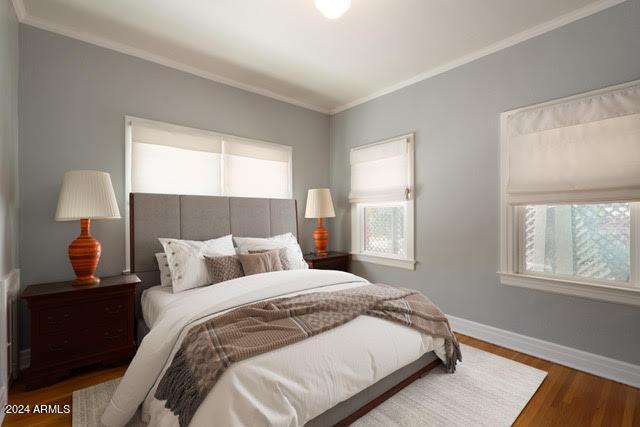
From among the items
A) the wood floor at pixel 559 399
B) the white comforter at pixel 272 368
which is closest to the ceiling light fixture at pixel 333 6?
the white comforter at pixel 272 368

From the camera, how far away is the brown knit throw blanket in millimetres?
1354

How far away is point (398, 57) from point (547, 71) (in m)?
1.29

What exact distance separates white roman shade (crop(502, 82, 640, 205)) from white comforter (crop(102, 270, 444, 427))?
5.17 ft

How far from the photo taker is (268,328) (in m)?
1.60

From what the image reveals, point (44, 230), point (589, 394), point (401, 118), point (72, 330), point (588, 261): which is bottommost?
point (589, 394)

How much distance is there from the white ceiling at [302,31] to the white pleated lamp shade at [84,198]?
131 centimetres

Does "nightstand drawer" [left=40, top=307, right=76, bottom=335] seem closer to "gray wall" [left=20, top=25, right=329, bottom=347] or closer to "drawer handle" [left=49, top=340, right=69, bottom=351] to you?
"drawer handle" [left=49, top=340, right=69, bottom=351]

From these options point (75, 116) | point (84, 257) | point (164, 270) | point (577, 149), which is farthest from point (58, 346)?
point (577, 149)

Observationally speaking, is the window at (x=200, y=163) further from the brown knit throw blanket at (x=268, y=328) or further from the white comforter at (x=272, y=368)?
the brown knit throw blanket at (x=268, y=328)

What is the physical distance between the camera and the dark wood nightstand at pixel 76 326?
212cm

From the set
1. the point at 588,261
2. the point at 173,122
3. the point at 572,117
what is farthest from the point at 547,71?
the point at 173,122

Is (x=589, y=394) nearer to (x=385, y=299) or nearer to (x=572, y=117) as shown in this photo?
(x=385, y=299)

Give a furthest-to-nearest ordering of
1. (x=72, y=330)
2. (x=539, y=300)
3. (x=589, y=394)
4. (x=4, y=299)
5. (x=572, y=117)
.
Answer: (x=539, y=300)
(x=572, y=117)
(x=72, y=330)
(x=589, y=394)
(x=4, y=299)

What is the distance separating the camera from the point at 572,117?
241 centimetres
